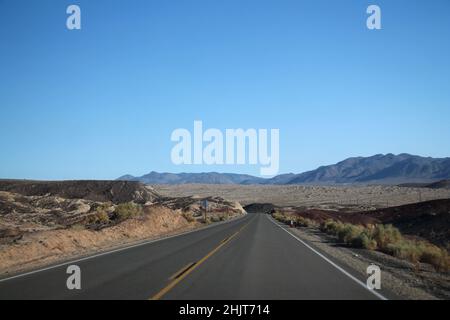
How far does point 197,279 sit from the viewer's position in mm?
13180

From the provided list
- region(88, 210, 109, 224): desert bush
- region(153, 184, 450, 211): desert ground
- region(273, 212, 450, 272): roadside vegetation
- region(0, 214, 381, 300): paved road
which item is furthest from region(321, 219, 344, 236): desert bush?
region(153, 184, 450, 211): desert ground

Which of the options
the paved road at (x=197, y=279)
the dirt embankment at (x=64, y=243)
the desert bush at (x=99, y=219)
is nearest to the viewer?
the paved road at (x=197, y=279)

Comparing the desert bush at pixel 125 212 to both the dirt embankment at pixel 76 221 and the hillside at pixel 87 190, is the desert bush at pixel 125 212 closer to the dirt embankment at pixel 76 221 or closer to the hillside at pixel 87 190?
the dirt embankment at pixel 76 221

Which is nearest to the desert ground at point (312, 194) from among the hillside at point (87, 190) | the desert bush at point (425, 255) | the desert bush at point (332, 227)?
the hillside at point (87, 190)

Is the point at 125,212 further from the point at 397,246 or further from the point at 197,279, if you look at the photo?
the point at 197,279

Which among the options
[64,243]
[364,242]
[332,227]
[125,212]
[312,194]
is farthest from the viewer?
[312,194]

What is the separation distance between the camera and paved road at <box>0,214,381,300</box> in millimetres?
11117

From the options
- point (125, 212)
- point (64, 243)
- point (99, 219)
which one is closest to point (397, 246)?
point (64, 243)

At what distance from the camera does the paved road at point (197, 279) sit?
1112 cm

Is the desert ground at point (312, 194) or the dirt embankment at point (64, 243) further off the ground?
the dirt embankment at point (64, 243)

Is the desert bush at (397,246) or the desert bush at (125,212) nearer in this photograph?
the desert bush at (397,246)
